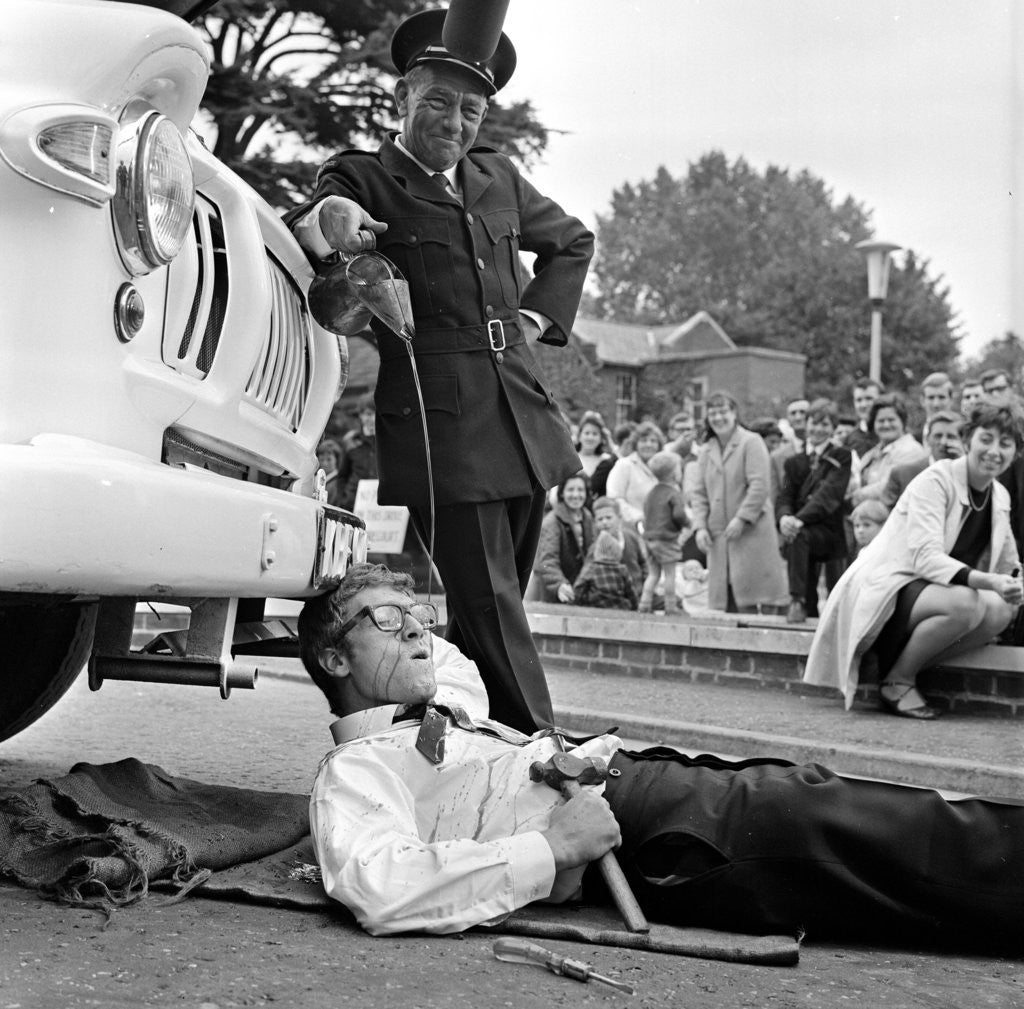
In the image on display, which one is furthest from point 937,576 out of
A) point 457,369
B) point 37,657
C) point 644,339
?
point 644,339

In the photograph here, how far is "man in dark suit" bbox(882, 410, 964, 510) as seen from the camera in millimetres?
7938

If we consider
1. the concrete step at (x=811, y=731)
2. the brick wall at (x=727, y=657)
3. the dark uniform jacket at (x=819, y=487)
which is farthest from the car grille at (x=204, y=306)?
the dark uniform jacket at (x=819, y=487)

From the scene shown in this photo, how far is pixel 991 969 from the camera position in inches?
107

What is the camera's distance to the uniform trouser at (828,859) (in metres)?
2.73

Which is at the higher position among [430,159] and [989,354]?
[989,354]

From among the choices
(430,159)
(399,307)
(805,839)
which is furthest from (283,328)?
(805,839)

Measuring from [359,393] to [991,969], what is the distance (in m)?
22.4

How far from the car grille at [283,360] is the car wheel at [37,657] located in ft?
2.31

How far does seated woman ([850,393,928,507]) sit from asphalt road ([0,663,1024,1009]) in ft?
20.3

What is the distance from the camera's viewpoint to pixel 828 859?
2.78 m

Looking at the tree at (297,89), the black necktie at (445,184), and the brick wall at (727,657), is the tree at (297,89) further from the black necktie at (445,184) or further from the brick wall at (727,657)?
the black necktie at (445,184)

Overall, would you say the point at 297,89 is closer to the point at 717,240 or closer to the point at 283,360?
the point at 283,360

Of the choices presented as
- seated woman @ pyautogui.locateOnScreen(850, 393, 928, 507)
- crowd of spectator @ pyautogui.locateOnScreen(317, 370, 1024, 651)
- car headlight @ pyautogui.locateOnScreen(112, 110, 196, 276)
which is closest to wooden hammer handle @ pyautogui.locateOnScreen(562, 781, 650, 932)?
car headlight @ pyautogui.locateOnScreen(112, 110, 196, 276)

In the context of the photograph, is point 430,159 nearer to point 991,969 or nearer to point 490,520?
point 490,520
